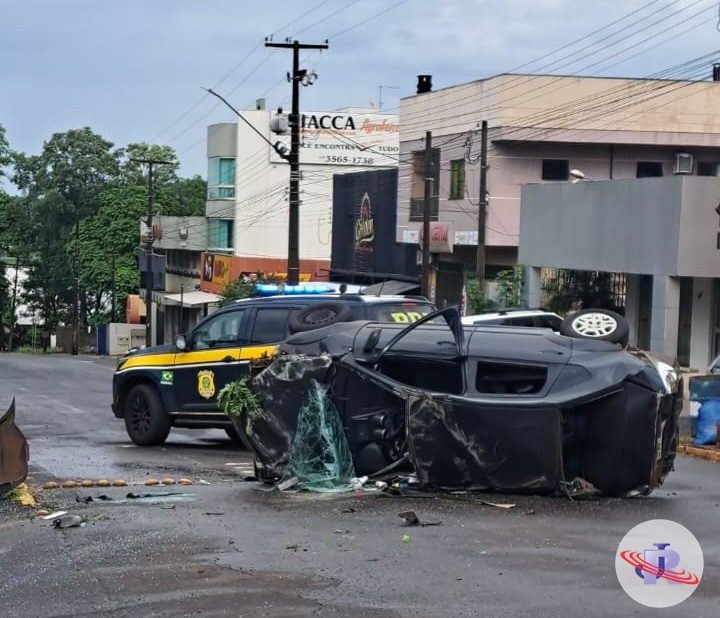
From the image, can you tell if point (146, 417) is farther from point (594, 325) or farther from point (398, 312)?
point (594, 325)

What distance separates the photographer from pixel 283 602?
7480mm

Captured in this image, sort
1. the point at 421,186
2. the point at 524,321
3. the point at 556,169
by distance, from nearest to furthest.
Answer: the point at 524,321 < the point at 556,169 < the point at 421,186

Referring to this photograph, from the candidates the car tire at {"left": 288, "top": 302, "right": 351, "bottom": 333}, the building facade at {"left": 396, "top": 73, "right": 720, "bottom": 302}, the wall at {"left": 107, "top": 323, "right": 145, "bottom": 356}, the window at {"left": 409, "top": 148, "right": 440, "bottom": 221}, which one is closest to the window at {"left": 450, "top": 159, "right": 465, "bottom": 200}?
the building facade at {"left": 396, "top": 73, "right": 720, "bottom": 302}

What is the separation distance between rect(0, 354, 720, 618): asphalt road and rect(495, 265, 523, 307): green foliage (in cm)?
2192

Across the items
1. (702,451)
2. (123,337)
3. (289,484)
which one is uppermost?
(289,484)

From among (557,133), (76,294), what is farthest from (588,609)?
(76,294)

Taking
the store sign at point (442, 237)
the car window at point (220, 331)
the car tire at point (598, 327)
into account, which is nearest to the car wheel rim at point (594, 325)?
the car tire at point (598, 327)

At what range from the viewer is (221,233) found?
66.1 meters

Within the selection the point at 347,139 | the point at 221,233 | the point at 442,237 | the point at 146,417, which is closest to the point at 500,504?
the point at 146,417

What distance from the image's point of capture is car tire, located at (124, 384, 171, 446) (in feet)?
58.1

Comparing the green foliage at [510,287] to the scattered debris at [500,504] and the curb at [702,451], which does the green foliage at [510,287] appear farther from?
the scattered debris at [500,504]

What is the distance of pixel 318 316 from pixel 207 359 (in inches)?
122

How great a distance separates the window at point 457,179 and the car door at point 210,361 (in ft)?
77.9

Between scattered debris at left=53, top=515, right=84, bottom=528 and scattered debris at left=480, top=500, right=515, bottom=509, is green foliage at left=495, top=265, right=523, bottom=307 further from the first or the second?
scattered debris at left=53, top=515, right=84, bottom=528
